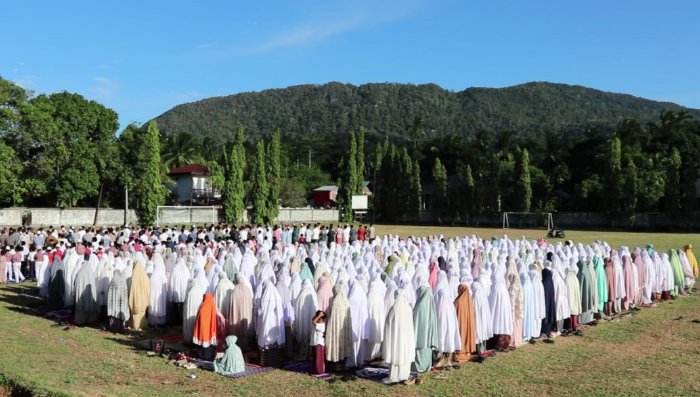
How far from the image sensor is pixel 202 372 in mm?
8836

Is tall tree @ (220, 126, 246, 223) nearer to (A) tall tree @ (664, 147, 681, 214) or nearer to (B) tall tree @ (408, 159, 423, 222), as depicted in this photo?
(B) tall tree @ (408, 159, 423, 222)

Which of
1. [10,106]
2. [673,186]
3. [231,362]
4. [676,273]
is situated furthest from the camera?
[673,186]

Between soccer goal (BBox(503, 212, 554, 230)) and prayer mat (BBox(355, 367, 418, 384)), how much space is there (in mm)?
41764

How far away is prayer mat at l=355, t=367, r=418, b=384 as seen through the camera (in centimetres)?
852

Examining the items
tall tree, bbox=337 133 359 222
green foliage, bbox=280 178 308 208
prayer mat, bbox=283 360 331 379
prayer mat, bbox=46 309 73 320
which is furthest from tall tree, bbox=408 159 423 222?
prayer mat, bbox=283 360 331 379

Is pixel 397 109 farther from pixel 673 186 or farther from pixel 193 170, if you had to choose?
pixel 673 186

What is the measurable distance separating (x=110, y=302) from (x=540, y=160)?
2309 inches

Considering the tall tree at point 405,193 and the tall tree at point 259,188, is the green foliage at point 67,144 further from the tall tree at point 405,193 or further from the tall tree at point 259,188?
the tall tree at point 405,193

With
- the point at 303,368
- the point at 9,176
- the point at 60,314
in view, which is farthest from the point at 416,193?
the point at 303,368

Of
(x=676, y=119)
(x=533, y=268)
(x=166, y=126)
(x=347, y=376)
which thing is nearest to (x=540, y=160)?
(x=676, y=119)

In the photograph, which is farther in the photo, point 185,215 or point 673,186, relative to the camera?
point 185,215

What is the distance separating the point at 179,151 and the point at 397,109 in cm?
8331

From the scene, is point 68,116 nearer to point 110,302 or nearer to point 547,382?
point 110,302

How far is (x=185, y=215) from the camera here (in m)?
44.8
